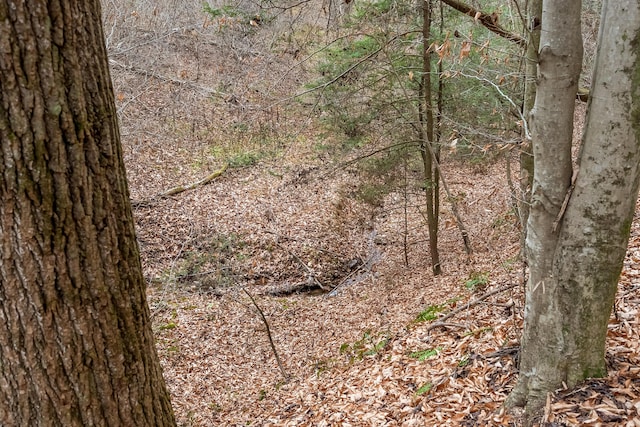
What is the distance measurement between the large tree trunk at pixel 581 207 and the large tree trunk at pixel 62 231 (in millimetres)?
2277

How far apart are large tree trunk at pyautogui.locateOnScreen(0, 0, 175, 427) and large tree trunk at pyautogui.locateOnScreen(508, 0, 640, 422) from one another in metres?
2.28

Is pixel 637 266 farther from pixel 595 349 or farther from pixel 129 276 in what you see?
pixel 129 276

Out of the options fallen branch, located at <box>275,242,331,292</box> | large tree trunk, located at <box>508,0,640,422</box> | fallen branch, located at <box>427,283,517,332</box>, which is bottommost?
fallen branch, located at <box>275,242,331,292</box>

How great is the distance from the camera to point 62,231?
Result: 162 centimetres

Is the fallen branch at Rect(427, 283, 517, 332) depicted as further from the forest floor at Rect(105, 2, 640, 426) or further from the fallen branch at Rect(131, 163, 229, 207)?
the fallen branch at Rect(131, 163, 229, 207)

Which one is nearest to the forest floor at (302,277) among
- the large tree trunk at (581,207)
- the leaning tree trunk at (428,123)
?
the large tree trunk at (581,207)

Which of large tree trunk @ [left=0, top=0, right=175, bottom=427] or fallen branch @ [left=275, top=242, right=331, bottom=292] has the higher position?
large tree trunk @ [left=0, top=0, right=175, bottom=427]

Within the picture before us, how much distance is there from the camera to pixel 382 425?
3.98 metres

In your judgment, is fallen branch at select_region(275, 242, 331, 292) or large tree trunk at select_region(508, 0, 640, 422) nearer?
large tree trunk at select_region(508, 0, 640, 422)

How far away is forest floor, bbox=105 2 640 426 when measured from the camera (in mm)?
4066

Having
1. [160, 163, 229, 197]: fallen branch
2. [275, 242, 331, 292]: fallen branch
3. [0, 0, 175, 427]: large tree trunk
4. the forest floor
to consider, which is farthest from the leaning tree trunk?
[160, 163, 229, 197]: fallen branch

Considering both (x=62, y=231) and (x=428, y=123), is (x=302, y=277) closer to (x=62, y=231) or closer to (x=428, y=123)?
(x=428, y=123)

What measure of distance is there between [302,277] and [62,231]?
10287 mm

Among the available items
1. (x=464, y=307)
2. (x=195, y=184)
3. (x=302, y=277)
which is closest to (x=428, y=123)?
(x=464, y=307)
